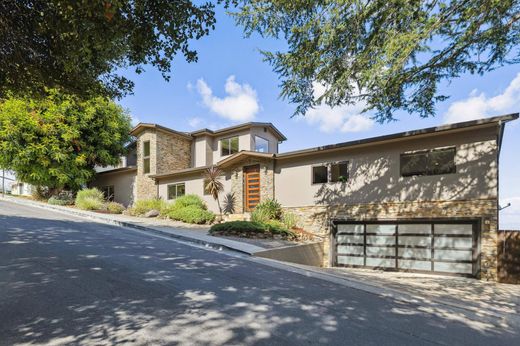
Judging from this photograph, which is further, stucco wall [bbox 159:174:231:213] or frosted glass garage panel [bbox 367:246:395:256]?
stucco wall [bbox 159:174:231:213]

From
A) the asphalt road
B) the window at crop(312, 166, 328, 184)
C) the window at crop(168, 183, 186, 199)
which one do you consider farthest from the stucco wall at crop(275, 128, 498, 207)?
the window at crop(168, 183, 186, 199)

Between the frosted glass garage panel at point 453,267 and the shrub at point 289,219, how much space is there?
636 centimetres

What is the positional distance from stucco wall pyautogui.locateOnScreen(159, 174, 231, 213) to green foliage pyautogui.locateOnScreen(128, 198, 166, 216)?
131 cm

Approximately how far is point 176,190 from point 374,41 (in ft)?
53.7

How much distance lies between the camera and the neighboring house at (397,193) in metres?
10.8

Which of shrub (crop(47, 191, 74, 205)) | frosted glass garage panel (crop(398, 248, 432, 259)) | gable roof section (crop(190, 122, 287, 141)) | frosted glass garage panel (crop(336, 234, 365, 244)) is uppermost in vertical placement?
gable roof section (crop(190, 122, 287, 141))

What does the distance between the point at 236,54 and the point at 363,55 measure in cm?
484

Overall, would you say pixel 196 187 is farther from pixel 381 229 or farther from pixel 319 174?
pixel 381 229

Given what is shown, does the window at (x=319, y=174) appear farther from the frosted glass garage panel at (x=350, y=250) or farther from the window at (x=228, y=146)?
the window at (x=228, y=146)

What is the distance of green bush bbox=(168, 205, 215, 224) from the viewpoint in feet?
53.7

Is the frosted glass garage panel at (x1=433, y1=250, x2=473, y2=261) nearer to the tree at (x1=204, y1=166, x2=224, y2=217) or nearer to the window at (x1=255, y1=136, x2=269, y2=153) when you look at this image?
the tree at (x1=204, y1=166, x2=224, y2=217)

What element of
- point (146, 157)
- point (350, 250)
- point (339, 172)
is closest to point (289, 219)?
point (350, 250)

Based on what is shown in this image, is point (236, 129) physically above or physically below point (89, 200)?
above

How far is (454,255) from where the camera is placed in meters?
11.3
